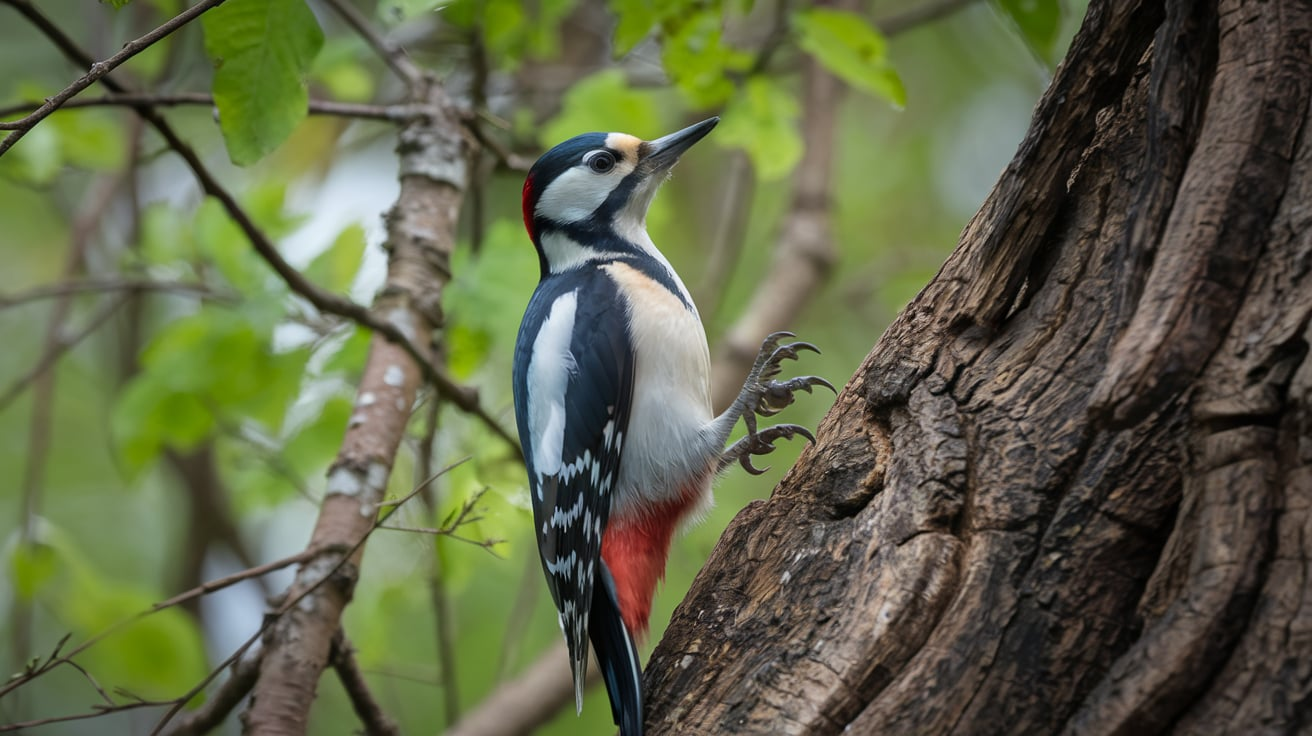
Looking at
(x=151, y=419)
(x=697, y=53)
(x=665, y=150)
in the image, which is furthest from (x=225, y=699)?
(x=697, y=53)

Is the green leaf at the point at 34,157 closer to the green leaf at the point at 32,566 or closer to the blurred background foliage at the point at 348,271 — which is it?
the blurred background foliage at the point at 348,271

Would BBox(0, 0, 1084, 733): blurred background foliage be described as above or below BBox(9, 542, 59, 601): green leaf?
above

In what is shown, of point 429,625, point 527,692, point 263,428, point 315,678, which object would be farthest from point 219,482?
point 315,678

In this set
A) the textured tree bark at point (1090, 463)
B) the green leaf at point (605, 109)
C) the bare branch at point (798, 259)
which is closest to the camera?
the textured tree bark at point (1090, 463)

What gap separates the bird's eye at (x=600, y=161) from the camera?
133 inches

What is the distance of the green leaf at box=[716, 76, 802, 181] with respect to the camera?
12.8 ft

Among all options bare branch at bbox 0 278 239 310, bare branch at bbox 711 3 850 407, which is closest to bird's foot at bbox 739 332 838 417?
bare branch at bbox 711 3 850 407

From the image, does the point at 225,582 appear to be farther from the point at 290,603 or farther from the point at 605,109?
the point at 605,109

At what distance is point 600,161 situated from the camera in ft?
11.1

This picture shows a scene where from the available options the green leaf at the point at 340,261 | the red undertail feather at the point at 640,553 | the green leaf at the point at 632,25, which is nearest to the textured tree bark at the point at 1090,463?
the red undertail feather at the point at 640,553

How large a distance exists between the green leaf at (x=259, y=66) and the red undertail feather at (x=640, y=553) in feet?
4.08

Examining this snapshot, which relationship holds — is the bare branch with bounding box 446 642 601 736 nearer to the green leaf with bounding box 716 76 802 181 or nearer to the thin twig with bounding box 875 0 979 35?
the green leaf with bounding box 716 76 802 181

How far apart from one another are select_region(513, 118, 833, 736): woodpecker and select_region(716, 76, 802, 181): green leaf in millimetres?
711

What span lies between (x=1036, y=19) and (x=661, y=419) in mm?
1346
